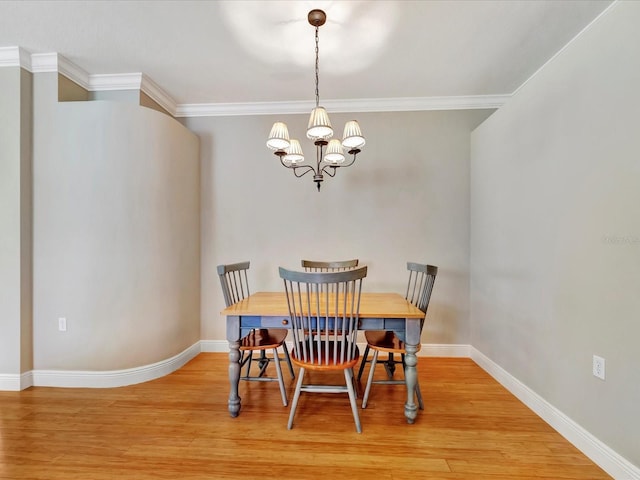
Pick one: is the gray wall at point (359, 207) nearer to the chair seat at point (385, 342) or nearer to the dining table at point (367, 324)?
the chair seat at point (385, 342)

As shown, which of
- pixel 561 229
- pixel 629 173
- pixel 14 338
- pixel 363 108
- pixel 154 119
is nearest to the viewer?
pixel 629 173

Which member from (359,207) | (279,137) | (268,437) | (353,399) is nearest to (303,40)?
(279,137)

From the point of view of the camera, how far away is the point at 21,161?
92.3 inches

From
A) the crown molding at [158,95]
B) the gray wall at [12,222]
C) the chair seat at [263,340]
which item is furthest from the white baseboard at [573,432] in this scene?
the crown molding at [158,95]

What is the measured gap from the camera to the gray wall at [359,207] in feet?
9.95

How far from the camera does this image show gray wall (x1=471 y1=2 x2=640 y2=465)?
1.45 m

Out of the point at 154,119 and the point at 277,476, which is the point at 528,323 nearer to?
the point at 277,476

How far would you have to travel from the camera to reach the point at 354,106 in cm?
304

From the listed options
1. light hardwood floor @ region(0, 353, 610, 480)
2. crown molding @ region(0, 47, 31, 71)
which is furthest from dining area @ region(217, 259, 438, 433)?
crown molding @ region(0, 47, 31, 71)

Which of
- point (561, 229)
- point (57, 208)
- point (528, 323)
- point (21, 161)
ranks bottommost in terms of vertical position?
point (528, 323)

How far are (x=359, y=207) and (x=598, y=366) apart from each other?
2118mm

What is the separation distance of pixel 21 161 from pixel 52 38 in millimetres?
970

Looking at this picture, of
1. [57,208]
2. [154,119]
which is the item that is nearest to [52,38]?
[154,119]

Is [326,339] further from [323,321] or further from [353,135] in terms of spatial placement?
[353,135]
